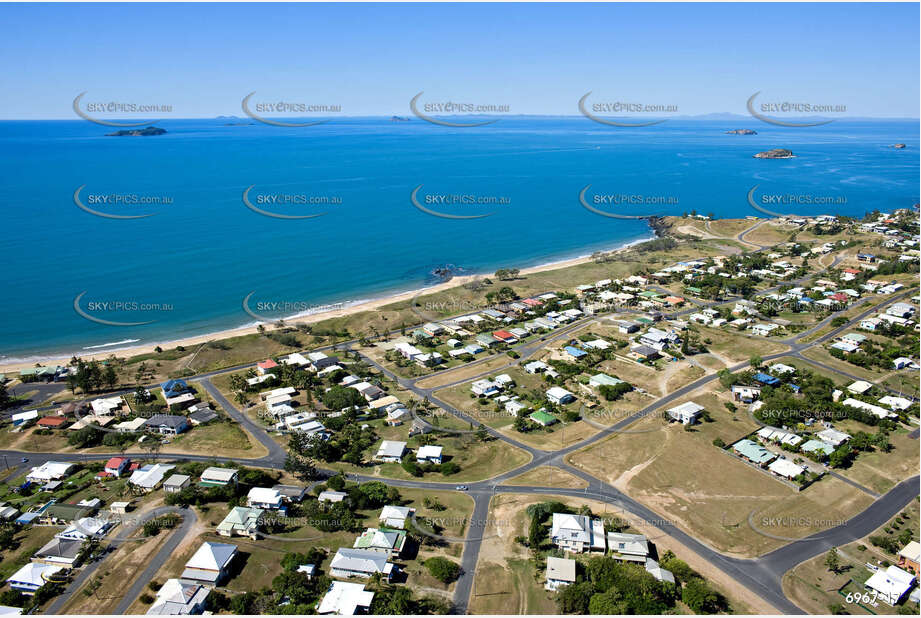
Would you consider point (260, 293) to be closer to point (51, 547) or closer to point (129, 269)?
point (129, 269)

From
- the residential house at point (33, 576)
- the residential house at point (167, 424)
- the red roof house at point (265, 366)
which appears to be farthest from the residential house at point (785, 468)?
the residential house at point (167, 424)

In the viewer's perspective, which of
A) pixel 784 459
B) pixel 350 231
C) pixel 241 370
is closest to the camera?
pixel 784 459

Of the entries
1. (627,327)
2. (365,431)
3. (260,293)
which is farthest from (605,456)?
(260,293)

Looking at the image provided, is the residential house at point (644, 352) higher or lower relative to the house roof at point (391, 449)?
higher

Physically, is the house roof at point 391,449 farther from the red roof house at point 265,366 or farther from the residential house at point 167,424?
the red roof house at point 265,366

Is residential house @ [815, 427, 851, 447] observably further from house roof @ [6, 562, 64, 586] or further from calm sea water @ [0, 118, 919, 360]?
calm sea water @ [0, 118, 919, 360]

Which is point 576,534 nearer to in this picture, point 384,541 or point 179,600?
point 384,541
